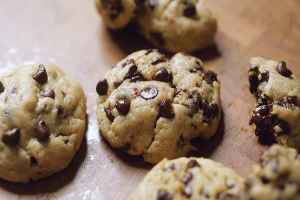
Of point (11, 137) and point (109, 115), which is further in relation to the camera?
point (109, 115)

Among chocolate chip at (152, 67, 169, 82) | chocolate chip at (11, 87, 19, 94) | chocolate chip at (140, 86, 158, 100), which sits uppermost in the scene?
chocolate chip at (11, 87, 19, 94)

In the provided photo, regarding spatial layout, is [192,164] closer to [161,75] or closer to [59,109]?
[161,75]

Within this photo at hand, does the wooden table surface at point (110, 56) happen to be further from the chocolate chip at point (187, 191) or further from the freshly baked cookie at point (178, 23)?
the chocolate chip at point (187, 191)

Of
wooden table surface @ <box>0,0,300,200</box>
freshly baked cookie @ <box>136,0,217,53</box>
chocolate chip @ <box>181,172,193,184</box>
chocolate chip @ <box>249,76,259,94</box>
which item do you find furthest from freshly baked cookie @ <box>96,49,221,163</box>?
freshly baked cookie @ <box>136,0,217,53</box>

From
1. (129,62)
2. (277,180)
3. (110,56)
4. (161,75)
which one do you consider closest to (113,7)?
(110,56)

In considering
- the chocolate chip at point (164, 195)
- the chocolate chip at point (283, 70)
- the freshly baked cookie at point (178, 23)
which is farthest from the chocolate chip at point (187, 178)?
the freshly baked cookie at point (178, 23)

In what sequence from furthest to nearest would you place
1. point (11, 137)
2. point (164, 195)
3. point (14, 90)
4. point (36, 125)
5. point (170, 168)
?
point (14, 90), point (36, 125), point (11, 137), point (170, 168), point (164, 195)

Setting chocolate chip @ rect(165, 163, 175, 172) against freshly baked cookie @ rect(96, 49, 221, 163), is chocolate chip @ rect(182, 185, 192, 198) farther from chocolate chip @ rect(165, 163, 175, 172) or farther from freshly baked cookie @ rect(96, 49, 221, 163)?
freshly baked cookie @ rect(96, 49, 221, 163)

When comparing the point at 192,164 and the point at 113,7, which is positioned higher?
the point at 113,7
